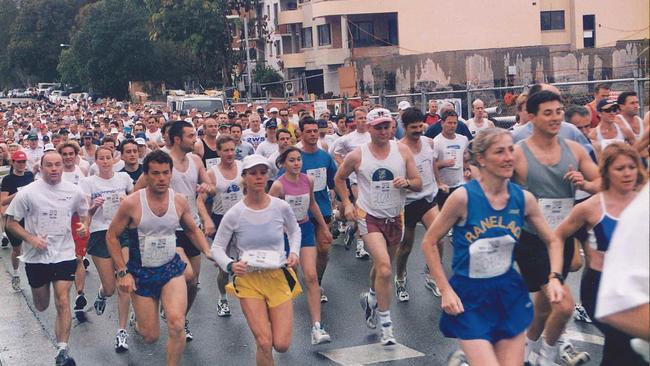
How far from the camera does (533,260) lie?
662cm

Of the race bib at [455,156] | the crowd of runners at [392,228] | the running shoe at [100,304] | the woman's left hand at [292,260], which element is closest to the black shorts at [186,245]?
the crowd of runners at [392,228]

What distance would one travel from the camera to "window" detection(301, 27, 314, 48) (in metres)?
59.6

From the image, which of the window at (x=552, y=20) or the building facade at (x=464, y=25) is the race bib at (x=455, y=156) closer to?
the building facade at (x=464, y=25)

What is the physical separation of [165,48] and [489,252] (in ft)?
230

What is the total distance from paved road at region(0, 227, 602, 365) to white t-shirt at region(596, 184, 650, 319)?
5.27m

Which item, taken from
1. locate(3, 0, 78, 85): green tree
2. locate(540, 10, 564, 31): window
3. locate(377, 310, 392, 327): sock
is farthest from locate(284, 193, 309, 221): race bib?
locate(3, 0, 78, 85): green tree

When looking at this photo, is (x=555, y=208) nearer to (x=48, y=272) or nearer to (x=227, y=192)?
(x=227, y=192)

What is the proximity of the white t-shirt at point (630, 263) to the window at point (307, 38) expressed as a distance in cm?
5697

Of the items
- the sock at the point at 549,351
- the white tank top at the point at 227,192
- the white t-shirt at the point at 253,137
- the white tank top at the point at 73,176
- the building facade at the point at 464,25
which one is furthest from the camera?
the building facade at the point at 464,25

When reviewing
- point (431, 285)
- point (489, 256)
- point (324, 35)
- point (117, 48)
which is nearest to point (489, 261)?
point (489, 256)

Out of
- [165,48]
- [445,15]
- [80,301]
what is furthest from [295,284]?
[165,48]

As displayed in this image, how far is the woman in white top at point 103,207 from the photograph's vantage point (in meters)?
10.1

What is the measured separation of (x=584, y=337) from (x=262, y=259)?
2.91 meters

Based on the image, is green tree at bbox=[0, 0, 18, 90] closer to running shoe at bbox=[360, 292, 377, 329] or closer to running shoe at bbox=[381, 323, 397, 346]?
running shoe at bbox=[360, 292, 377, 329]
